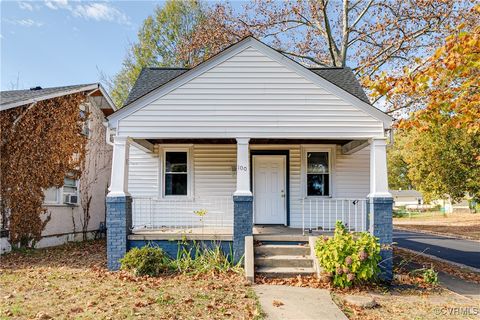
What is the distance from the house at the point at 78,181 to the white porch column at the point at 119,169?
148 inches

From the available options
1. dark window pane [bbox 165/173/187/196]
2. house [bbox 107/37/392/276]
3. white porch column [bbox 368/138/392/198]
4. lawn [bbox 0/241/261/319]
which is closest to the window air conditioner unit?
lawn [bbox 0/241/261/319]

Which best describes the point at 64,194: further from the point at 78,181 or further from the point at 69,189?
the point at 78,181

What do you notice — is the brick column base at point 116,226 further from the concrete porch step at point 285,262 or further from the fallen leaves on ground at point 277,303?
the fallen leaves on ground at point 277,303

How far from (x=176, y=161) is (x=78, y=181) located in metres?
4.59

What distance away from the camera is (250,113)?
8578 mm

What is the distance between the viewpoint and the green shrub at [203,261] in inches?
313

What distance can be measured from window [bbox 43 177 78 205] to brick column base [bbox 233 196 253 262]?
6.88 meters

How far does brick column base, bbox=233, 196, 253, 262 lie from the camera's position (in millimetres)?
8258

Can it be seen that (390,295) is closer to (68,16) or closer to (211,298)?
(211,298)

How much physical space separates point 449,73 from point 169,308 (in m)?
6.31

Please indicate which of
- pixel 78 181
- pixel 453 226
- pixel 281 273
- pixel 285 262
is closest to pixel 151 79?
pixel 78 181

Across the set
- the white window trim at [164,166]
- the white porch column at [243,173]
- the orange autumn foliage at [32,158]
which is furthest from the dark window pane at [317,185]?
the orange autumn foliage at [32,158]

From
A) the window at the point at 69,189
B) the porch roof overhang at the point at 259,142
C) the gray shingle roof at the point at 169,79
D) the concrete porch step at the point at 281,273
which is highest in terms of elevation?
the gray shingle roof at the point at 169,79

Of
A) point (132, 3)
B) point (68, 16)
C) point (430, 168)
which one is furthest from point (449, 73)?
point (430, 168)
